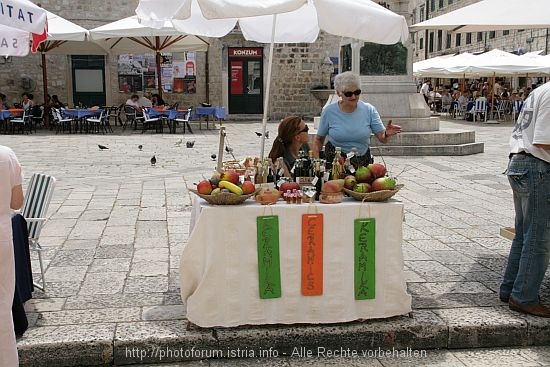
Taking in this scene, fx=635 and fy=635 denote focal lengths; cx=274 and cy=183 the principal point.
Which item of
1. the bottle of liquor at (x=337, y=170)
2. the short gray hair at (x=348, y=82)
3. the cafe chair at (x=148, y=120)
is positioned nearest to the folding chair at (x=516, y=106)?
the cafe chair at (x=148, y=120)

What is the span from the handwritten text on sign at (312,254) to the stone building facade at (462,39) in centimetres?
2263

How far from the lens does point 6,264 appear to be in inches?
125

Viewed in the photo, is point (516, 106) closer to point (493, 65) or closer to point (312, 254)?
point (493, 65)

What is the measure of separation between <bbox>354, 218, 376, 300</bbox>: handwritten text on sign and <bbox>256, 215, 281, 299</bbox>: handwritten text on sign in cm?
50

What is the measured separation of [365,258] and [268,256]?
0.61m

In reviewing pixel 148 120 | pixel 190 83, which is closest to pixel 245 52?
pixel 190 83

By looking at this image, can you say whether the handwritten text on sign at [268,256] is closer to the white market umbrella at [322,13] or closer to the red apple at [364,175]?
the red apple at [364,175]

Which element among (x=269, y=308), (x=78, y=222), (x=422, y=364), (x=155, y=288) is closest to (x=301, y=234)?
(x=269, y=308)

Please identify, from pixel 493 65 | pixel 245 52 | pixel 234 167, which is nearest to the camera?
pixel 234 167

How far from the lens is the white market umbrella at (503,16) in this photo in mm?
5219

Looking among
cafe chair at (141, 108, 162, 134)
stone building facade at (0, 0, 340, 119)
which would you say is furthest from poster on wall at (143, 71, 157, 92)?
cafe chair at (141, 108, 162, 134)

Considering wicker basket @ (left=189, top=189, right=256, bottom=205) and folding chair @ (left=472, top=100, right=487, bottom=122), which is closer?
wicker basket @ (left=189, top=189, right=256, bottom=205)

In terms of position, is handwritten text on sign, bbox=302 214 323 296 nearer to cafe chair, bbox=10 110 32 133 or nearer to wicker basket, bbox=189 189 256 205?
wicker basket, bbox=189 189 256 205

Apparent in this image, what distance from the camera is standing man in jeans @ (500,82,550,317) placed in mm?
3953
